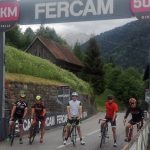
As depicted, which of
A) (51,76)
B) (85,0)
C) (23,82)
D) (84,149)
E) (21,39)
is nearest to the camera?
(84,149)

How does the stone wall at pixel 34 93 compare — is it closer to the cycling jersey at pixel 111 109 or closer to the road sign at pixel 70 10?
the road sign at pixel 70 10

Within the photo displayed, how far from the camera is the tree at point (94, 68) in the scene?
79.8 meters

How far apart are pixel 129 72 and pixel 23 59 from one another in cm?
8051

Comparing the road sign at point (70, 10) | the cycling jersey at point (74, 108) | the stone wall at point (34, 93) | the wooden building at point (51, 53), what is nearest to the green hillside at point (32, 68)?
the stone wall at point (34, 93)

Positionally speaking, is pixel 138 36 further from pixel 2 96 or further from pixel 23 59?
pixel 2 96

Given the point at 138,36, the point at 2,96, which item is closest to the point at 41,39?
the point at 138,36

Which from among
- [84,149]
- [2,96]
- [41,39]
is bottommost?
[84,149]

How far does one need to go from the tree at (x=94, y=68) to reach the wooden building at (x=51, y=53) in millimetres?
5232

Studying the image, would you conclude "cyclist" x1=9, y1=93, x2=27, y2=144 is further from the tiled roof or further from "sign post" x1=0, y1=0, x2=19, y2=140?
the tiled roof

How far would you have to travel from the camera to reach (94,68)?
7975 centimetres

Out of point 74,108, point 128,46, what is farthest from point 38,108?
point 128,46

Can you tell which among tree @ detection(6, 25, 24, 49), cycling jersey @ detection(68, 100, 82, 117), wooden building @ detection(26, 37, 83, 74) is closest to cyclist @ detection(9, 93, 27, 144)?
cycling jersey @ detection(68, 100, 82, 117)

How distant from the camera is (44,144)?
18.2m

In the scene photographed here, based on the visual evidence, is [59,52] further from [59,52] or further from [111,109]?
[111,109]
